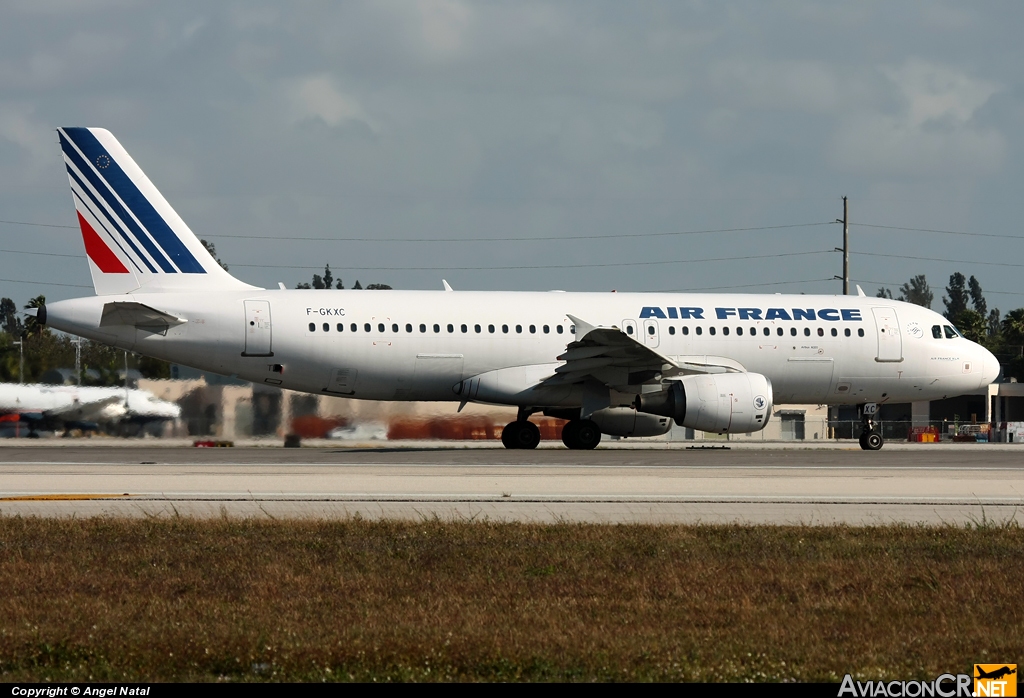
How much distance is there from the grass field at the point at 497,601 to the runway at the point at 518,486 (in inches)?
62.4

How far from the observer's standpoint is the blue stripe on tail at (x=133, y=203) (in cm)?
2769

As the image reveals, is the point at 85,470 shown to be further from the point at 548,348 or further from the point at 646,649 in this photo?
the point at 646,649

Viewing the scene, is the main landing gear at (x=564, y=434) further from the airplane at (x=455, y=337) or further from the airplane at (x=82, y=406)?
the airplane at (x=82, y=406)

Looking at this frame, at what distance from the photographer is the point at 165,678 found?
22.2 feet

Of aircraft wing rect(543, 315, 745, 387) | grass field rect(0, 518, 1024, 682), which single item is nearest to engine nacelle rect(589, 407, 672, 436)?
aircraft wing rect(543, 315, 745, 387)

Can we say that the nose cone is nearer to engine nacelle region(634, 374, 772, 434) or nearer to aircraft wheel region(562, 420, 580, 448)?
engine nacelle region(634, 374, 772, 434)

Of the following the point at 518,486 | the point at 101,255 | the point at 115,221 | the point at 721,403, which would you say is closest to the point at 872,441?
the point at 721,403

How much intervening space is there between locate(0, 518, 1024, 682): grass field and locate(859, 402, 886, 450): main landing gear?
1879 centimetres

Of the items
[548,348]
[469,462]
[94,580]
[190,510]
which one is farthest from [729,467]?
[94,580]

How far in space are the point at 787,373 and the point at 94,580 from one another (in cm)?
2366

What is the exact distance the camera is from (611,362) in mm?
27516

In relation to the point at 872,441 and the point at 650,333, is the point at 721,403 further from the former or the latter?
the point at 872,441

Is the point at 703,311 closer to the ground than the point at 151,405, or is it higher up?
higher up

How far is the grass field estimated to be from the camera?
7051 millimetres
